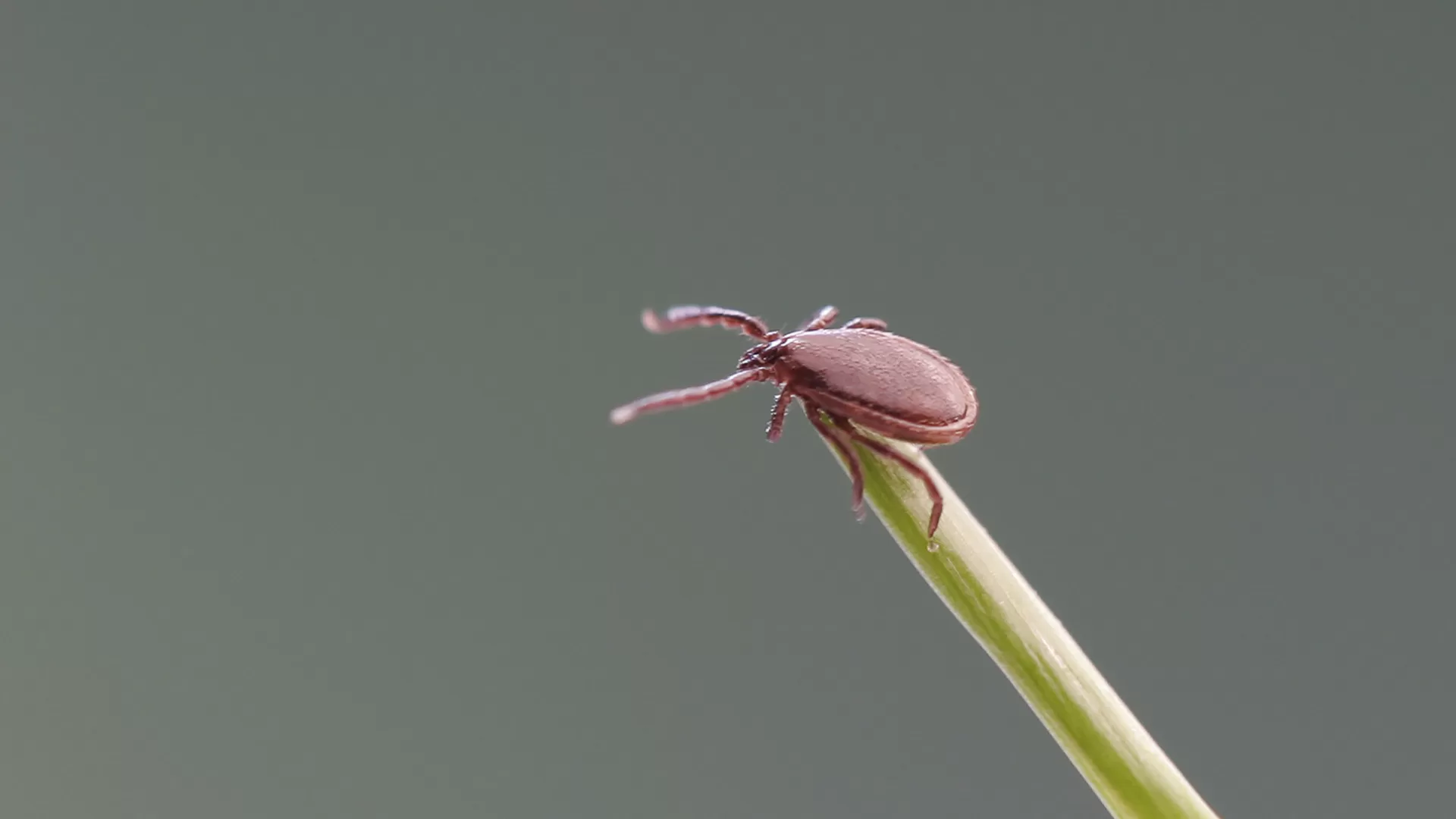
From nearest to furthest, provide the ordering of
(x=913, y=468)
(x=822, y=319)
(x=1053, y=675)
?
(x=1053, y=675) → (x=913, y=468) → (x=822, y=319)

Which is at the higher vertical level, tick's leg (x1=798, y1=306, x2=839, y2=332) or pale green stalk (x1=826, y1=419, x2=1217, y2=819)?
tick's leg (x1=798, y1=306, x2=839, y2=332)

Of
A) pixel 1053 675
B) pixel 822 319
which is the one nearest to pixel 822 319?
pixel 822 319

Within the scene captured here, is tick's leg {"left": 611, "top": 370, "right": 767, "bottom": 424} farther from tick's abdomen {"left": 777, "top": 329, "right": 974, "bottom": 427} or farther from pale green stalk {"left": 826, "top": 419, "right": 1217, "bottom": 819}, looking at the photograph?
pale green stalk {"left": 826, "top": 419, "right": 1217, "bottom": 819}

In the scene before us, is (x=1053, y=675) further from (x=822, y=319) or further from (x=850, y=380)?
(x=822, y=319)

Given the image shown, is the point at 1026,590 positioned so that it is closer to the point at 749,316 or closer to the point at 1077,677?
the point at 1077,677

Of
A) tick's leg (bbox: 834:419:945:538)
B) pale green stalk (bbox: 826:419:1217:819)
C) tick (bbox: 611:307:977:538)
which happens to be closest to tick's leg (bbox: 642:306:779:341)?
tick (bbox: 611:307:977:538)

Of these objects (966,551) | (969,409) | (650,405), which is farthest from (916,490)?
(969,409)

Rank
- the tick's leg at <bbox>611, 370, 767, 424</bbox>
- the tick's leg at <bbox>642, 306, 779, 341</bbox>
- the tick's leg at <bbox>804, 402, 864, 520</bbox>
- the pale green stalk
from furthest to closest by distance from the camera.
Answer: the tick's leg at <bbox>642, 306, 779, 341</bbox>
the tick's leg at <bbox>611, 370, 767, 424</bbox>
the tick's leg at <bbox>804, 402, 864, 520</bbox>
the pale green stalk
